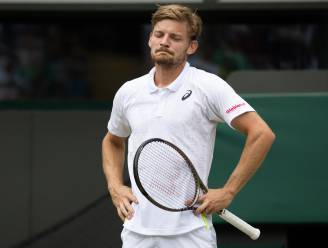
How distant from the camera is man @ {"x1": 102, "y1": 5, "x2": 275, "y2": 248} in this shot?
4215mm

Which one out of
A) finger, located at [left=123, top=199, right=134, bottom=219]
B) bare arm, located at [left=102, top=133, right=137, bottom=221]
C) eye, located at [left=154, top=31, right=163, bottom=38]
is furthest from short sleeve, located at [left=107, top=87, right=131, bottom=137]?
finger, located at [left=123, top=199, right=134, bottom=219]

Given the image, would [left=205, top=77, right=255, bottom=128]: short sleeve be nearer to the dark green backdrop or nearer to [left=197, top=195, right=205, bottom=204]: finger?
[left=197, top=195, right=205, bottom=204]: finger

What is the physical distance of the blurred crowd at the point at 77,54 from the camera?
1020cm

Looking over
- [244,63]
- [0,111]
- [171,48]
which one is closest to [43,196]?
[0,111]

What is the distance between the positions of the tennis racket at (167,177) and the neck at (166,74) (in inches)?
11.8

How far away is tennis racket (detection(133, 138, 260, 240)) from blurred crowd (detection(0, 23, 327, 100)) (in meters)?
5.75

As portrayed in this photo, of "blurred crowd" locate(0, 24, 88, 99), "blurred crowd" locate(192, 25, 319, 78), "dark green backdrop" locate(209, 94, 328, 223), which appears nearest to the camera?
"dark green backdrop" locate(209, 94, 328, 223)

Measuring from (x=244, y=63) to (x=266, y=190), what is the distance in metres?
4.07

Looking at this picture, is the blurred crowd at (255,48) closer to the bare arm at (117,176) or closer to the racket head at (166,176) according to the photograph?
the bare arm at (117,176)

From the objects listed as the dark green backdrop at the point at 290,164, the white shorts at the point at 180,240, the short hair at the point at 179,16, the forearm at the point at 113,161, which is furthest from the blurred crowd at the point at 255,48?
the white shorts at the point at 180,240

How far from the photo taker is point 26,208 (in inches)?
311

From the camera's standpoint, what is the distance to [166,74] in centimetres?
437

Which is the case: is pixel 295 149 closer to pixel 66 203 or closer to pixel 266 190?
pixel 266 190

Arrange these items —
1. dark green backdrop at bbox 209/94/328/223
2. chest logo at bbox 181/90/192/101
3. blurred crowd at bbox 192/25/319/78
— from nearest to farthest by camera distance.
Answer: chest logo at bbox 181/90/192/101, dark green backdrop at bbox 209/94/328/223, blurred crowd at bbox 192/25/319/78
